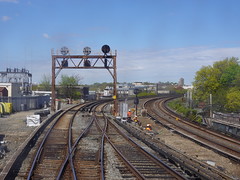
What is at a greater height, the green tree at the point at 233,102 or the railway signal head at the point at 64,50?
the railway signal head at the point at 64,50

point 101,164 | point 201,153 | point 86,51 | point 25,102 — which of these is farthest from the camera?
point 25,102

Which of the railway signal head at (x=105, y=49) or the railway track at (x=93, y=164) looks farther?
the railway signal head at (x=105, y=49)

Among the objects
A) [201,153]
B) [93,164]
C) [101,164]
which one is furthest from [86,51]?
[101,164]

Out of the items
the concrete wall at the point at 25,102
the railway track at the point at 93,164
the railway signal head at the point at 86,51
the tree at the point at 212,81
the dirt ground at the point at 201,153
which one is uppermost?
the railway signal head at the point at 86,51

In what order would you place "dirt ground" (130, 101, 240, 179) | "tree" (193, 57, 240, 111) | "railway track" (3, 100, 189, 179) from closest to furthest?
"railway track" (3, 100, 189, 179) → "dirt ground" (130, 101, 240, 179) → "tree" (193, 57, 240, 111)

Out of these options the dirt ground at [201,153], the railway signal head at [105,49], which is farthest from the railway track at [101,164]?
the railway signal head at [105,49]

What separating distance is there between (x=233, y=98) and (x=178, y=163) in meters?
20.3

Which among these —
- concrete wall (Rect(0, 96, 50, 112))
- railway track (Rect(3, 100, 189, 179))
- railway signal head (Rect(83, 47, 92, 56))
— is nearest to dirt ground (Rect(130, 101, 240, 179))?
railway track (Rect(3, 100, 189, 179))

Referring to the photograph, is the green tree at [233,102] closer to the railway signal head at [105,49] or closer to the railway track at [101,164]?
the railway signal head at [105,49]

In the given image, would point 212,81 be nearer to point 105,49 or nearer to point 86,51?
point 105,49

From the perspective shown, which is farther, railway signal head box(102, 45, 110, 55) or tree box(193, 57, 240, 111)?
tree box(193, 57, 240, 111)

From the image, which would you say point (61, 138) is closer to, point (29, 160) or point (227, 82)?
point (29, 160)

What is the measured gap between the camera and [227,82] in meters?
38.4

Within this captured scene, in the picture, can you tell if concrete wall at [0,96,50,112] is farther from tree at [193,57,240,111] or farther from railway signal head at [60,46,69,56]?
tree at [193,57,240,111]
